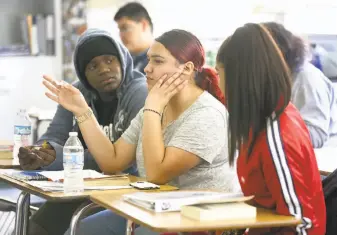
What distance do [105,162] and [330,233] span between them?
1114 millimetres

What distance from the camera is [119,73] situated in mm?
3230

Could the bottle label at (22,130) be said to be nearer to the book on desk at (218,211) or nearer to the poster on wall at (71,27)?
the book on desk at (218,211)

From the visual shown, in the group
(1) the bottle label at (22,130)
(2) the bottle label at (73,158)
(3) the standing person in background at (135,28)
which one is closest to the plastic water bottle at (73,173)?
(2) the bottle label at (73,158)

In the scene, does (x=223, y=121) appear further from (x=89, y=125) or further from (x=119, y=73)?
(x=119, y=73)

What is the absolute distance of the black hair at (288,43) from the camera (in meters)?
2.90

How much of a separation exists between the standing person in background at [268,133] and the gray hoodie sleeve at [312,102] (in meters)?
1.59

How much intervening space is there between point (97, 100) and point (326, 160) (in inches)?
42.7

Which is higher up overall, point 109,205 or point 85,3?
point 85,3

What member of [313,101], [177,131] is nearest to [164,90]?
[177,131]

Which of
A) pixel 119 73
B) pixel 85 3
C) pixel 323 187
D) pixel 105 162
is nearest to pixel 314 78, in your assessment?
pixel 119 73

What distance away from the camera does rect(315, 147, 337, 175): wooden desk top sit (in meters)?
2.75

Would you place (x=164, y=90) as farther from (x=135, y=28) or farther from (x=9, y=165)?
(x=135, y=28)

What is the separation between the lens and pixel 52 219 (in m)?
3.08

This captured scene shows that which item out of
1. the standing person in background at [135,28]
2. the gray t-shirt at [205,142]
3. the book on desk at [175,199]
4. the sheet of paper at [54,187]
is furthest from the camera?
the standing person in background at [135,28]
